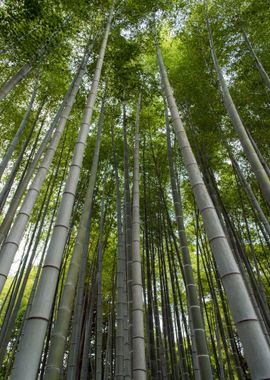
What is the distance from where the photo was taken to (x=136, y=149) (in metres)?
3.59

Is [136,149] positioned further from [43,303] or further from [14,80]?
[43,303]

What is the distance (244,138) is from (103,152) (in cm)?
406

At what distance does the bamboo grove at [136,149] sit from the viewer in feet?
7.36

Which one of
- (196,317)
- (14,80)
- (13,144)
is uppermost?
(14,80)

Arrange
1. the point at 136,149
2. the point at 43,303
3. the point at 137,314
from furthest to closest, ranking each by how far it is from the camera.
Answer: the point at 136,149
the point at 137,314
the point at 43,303

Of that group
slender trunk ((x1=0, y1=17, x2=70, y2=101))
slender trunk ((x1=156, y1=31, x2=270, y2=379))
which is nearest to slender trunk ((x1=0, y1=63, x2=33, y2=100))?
slender trunk ((x1=0, y1=17, x2=70, y2=101))

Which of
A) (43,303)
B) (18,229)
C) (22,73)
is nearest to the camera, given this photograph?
(43,303)

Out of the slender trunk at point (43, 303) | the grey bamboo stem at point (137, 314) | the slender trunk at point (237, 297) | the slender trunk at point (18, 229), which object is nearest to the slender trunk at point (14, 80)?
the slender trunk at point (18, 229)

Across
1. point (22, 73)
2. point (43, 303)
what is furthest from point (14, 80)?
point (43, 303)

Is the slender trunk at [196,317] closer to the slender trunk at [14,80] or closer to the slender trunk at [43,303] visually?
the slender trunk at [43,303]

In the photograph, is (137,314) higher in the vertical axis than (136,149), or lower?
lower

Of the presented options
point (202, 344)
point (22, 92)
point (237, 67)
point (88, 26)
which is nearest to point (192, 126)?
point (237, 67)

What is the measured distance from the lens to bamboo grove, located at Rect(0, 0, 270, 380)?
2242 mm

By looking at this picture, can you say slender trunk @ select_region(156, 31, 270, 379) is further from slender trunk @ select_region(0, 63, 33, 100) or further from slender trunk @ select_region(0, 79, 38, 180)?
slender trunk @ select_region(0, 63, 33, 100)
